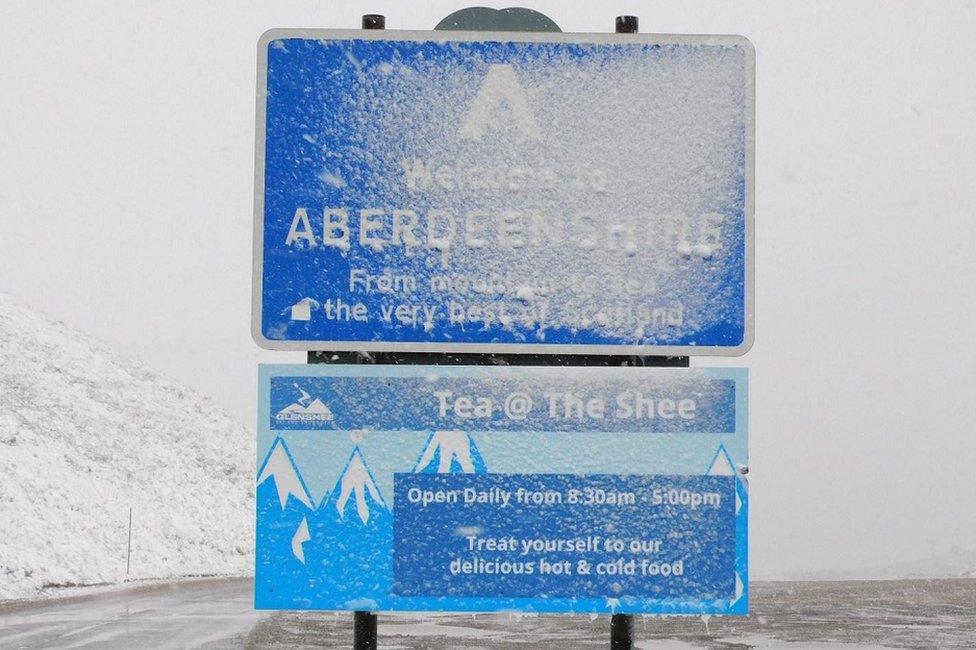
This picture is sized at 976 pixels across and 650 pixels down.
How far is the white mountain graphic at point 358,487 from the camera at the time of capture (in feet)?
13.9

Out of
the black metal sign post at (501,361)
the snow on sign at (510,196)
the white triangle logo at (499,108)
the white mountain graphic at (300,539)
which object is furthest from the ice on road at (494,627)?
the white triangle logo at (499,108)

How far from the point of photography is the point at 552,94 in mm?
4387

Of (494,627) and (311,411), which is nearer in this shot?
(311,411)

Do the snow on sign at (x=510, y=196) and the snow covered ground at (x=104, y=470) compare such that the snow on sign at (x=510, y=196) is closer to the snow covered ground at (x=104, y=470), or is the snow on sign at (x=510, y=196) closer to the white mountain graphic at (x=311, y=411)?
the white mountain graphic at (x=311, y=411)

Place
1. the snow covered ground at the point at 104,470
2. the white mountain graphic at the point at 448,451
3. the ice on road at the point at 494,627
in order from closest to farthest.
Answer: the white mountain graphic at the point at 448,451, the ice on road at the point at 494,627, the snow covered ground at the point at 104,470

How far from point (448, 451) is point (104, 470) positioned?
51.4 metres

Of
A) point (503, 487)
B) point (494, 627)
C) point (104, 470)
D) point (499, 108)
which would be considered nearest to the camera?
point (503, 487)

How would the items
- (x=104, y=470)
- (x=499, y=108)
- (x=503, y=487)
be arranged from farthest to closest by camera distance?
(x=104, y=470) → (x=499, y=108) → (x=503, y=487)

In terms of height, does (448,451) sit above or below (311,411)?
below

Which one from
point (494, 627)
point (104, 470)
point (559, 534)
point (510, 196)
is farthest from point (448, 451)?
point (104, 470)

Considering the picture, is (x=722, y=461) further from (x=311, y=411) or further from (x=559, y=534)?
(x=311, y=411)

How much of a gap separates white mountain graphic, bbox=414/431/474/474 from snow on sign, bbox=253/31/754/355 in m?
0.32

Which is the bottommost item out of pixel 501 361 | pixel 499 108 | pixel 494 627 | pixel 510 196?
pixel 494 627

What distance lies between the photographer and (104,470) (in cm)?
5259
